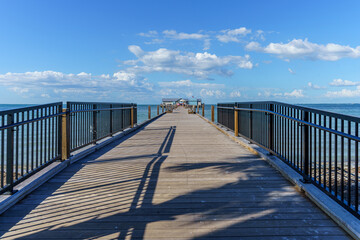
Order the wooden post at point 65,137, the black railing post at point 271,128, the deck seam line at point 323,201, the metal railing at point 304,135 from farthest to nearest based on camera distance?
the black railing post at point 271,128
the wooden post at point 65,137
the metal railing at point 304,135
the deck seam line at point 323,201

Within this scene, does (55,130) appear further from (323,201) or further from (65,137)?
(323,201)

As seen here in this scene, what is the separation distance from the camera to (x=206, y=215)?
2779 mm

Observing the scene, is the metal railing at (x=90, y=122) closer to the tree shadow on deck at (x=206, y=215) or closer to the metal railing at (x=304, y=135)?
the tree shadow on deck at (x=206, y=215)

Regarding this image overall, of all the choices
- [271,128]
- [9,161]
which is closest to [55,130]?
[9,161]

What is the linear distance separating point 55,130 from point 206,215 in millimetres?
4018

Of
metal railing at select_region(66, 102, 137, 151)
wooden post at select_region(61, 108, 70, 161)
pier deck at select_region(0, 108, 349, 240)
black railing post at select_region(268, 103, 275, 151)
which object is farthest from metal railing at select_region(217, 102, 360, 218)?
metal railing at select_region(66, 102, 137, 151)

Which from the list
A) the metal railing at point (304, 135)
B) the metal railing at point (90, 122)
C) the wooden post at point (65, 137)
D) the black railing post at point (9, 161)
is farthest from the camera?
the metal railing at point (90, 122)

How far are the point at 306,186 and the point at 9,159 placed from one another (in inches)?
150

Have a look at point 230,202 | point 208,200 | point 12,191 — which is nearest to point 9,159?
point 12,191

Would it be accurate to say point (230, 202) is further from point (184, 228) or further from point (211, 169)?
point (211, 169)

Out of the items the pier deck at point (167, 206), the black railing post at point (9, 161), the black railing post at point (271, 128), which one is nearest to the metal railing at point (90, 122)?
the pier deck at point (167, 206)

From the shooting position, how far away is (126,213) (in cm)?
282

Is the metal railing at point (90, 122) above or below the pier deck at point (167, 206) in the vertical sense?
above

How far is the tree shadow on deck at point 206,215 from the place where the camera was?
8.01 feet
